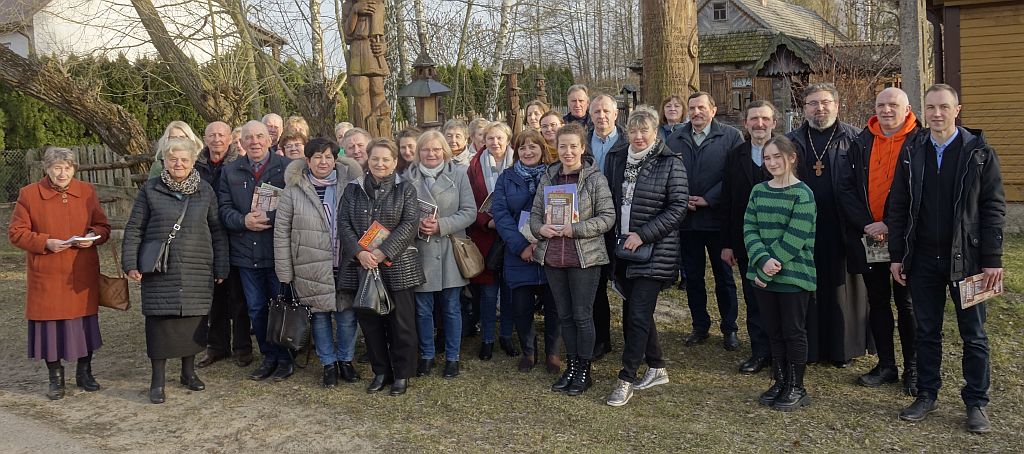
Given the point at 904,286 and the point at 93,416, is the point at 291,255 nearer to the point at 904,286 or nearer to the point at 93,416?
the point at 93,416

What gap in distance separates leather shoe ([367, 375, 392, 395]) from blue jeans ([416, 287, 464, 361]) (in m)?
0.35

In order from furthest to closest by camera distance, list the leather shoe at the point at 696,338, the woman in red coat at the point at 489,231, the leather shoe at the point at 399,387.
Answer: the leather shoe at the point at 696,338 → the woman in red coat at the point at 489,231 → the leather shoe at the point at 399,387

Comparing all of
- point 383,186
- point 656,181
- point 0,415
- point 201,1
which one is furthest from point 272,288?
point 201,1

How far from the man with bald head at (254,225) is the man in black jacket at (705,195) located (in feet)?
9.48

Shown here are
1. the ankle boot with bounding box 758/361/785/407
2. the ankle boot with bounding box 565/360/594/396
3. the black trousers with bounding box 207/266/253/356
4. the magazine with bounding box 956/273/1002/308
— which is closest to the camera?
the magazine with bounding box 956/273/1002/308

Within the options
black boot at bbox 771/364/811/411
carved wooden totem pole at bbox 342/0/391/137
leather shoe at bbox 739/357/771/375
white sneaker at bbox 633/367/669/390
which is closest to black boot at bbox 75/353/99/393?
carved wooden totem pole at bbox 342/0/391/137

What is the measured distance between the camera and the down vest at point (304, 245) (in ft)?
18.2

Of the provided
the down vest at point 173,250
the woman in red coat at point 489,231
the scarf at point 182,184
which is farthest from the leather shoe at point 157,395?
the woman in red coat at point 489,231

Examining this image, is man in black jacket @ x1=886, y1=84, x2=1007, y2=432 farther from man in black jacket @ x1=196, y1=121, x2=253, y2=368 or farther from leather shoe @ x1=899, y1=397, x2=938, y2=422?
man in black jacket @ x1=196, y1=121, x2=253, y2=368

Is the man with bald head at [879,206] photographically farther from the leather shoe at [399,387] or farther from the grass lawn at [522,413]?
the leather shoe at [399,387]

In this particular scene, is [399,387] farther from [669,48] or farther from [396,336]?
[669,48]

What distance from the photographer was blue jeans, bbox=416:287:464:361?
5.81 metres

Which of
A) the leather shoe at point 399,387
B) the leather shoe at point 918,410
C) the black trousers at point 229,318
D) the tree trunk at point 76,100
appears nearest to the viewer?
the leather shoe at point 918,410

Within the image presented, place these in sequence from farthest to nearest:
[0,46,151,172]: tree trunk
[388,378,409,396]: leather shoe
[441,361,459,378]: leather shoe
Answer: [0,46,151,172]: tree trunk → [441,361,459,378]: leather shoe → [388,378,409,396]: leather shoe
